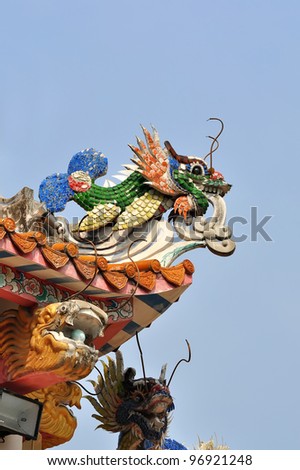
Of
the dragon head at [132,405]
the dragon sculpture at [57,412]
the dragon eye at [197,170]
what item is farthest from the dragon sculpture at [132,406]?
the dragon eye at [197,170]

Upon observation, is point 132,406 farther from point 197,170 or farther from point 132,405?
point 197,170

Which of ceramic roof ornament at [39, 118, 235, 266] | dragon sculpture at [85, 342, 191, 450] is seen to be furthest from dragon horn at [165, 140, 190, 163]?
dragon sculpture at [85, 342, 191, 450]

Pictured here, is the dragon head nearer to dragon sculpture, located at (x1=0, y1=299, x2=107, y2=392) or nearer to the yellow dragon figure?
the yellow dragon figure

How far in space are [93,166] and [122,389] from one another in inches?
79.3

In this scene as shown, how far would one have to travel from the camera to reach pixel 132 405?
517 inches

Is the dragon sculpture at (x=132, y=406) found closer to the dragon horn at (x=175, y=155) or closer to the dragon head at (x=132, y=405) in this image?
the dragon head at (x=132, y=405)

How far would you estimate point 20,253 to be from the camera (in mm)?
11203

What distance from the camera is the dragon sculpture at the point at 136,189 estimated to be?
41.9 feet

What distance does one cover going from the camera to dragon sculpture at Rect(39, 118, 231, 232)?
12.8 meters

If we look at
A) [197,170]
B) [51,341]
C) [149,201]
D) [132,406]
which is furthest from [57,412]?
[197,170]

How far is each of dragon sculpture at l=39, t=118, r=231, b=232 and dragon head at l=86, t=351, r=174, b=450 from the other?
4.55ft

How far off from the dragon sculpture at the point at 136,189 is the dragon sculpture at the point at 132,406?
1.39 meters

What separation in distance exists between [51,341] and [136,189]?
2153 millimetres
